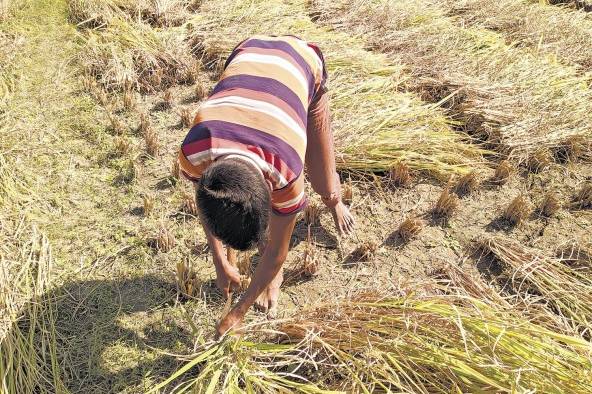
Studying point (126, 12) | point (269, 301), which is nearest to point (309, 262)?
point (269, 301)

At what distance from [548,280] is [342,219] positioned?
106cm

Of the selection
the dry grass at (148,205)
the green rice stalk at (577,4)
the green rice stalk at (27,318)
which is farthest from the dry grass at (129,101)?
the green rice stalk at (577,4)

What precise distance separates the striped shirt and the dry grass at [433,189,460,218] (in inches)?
50.6

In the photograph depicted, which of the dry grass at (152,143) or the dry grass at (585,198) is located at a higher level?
the dry grass at (152,143)

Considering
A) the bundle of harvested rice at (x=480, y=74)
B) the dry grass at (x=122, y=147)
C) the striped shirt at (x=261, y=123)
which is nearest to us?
the striped shirt at (x=261, y=123)

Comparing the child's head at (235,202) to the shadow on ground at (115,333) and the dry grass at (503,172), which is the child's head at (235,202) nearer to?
the shadow on ground at (115,333)

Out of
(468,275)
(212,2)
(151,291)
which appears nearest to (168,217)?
(151,291)

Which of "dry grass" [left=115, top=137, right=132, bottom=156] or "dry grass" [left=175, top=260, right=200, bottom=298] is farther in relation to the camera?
"dry grass" [left=115, top=137, right=132, bottom=156]

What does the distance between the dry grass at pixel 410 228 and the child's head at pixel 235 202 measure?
1374 mm

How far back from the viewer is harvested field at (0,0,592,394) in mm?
1771

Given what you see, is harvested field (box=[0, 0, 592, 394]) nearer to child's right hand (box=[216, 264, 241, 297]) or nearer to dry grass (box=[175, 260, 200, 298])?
dry grass (box=[175, 260, 200, 298])

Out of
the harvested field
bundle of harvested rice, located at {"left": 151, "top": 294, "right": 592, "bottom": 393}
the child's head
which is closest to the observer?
the child's head

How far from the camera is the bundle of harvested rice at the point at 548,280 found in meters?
2.15

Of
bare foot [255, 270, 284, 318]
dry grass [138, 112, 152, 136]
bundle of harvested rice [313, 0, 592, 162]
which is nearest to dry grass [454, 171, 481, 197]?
bundle of harvested rice [313, 0, 592, 162]
